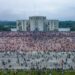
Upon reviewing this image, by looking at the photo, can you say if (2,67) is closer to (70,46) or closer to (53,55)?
(53,55)

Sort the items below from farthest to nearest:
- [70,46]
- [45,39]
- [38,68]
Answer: [45,39], [70,46], [38,68]

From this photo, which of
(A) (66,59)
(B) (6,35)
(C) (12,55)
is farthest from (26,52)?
(B) (6,35)

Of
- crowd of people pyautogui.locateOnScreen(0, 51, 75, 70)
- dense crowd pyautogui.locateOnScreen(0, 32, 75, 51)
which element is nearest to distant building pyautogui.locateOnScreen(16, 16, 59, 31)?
dense crowd pyautogui.locateOnScreen(0, 32, 75, 51)

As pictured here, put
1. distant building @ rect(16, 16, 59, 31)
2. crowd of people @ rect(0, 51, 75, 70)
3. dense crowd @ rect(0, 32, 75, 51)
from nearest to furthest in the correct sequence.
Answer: crowd of people @ rect(0, 51, 75, 70), dense crowd @ rect(0, 32, 75, 51), distant building @ rect(16, 16, 59, 31)

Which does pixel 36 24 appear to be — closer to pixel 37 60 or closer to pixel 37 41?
pixel 37 41

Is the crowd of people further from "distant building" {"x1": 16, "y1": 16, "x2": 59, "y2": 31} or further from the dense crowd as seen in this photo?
"distant building" {"x1": 16, "y1": 16, "x2": 59, "y2": 31}

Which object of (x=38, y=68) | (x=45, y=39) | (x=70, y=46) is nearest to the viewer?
(x=38, y=68)

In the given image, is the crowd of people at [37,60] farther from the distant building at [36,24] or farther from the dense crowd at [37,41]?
the distant building at [36,24]

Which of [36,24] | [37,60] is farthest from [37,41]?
[36,24]
